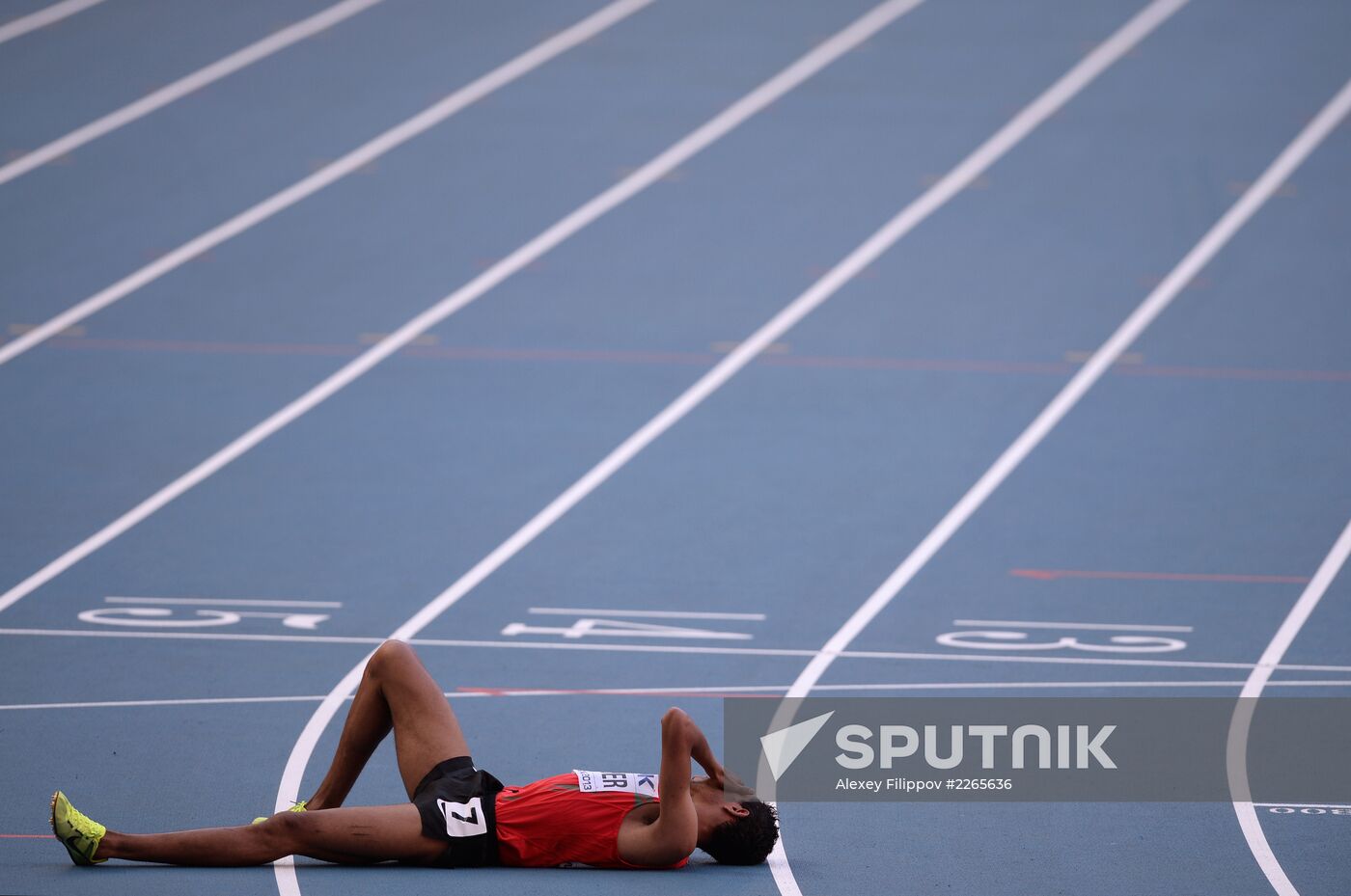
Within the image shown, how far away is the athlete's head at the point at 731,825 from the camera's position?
19.2 ft

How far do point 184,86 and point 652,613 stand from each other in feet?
30.1

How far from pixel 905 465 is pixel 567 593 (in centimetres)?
293

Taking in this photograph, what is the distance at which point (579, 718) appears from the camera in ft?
26.1

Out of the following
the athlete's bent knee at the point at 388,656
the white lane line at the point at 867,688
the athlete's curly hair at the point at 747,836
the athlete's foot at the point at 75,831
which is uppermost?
the athlete's bent knee at the point at 388,656

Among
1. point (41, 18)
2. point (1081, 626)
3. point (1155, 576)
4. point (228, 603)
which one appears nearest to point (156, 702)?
point (228, 603)

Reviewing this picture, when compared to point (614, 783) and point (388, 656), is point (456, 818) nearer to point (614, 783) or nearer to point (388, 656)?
point (614, 783)

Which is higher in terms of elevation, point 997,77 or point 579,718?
point 997,77

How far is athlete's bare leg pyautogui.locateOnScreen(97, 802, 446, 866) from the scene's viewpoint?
220 inches

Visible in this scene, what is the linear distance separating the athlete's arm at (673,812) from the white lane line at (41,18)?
45.5 feet

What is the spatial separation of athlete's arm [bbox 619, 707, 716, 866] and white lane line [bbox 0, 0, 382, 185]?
1132 centimetres

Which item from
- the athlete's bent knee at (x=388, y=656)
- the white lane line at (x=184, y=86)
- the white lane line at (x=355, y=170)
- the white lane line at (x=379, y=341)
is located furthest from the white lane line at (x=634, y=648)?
the white lane line at (x=184, y=86)

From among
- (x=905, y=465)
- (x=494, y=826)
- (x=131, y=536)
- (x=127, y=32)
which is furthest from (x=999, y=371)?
(x=127, y=32)

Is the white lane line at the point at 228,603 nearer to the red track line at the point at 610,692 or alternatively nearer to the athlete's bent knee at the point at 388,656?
the red track line at the point at 610,692

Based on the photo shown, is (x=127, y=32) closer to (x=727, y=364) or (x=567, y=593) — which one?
(x=727, y=364)
